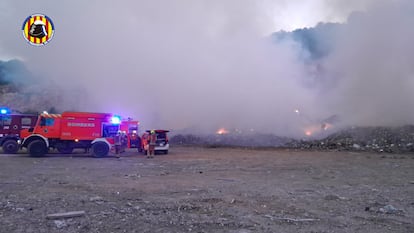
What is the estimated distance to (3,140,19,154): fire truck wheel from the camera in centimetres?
1442

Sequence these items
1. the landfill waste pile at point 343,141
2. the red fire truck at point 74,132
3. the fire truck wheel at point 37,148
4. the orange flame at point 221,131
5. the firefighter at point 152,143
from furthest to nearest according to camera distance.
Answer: the orange flame at point 221,131 → the landfill waste pile at point 343,141 → the firefighter at point 152,143 → the red fire truck at point 74,132 → the fire truck wheel at point 37,148

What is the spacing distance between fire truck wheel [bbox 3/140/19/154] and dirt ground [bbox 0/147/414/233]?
6566 mm

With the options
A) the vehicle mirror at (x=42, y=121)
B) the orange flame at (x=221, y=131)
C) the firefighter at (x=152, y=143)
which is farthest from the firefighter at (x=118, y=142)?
the orange flame at (x=221, y=131)

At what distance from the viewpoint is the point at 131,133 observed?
57.6 ft

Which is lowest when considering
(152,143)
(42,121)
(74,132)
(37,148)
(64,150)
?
(64,150)

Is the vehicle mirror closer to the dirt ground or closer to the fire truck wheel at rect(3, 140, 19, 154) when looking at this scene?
the fire truck wheel at rect(3, 140, 19, 154)

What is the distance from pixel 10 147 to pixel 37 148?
2120 mm

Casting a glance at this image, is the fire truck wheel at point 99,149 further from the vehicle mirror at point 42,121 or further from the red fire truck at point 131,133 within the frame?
the red fire truck at point 131,133

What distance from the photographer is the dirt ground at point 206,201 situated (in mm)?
3984

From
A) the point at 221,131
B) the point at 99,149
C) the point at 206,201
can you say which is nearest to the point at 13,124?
the point at 99,149

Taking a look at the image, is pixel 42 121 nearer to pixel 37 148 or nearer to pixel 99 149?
pixel 37 148

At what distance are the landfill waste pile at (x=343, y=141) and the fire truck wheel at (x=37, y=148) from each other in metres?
9.71

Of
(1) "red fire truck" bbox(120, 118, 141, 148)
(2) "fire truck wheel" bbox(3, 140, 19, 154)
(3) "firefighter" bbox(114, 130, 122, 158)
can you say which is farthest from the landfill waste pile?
(2) "fire truck wheel" bbox(3, 140, 19, 154)

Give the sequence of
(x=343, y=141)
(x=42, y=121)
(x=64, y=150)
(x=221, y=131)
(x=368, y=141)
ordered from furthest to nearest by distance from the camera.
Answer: (x=221, y=131)
(x=343, y=141)
(x=368, y=141)
(x=64, y=150)
(x=42, y=121)
